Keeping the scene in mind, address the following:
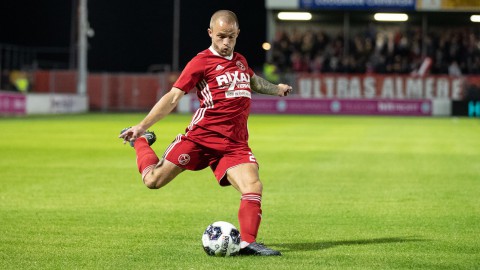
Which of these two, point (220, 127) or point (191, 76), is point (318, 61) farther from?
point (191, 76)

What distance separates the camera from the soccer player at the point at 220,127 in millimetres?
8125

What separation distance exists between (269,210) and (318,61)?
40.4 m

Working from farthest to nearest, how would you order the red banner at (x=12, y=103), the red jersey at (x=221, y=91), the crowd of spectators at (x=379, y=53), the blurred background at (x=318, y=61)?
1. the crowd of spectators at (x=379, y=53)
2. the blurred background at (x=318, y=61)
3. the red banner at (x=12, y=103)
4. the red jersey at (x=221, y=91)

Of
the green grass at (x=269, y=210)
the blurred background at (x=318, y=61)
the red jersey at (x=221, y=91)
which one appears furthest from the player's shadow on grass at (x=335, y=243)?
the blurred background at (x=318, y=61)

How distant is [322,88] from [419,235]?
41663 millimetres

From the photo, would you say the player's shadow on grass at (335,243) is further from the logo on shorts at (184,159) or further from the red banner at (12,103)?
the red banner at (12,103)

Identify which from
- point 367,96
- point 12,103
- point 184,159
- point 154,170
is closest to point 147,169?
point 154,170

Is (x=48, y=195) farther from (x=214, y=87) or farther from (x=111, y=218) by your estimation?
(x=214, y=87)

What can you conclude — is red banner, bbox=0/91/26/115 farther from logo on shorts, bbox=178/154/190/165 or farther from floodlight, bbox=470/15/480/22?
logo on shorts, bbox=178/154/190/165

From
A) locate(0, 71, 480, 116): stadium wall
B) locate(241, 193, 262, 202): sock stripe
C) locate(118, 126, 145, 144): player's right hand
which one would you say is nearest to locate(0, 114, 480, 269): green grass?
locate(241, 193, 262, 202): sock stripe

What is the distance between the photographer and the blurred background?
4962cm

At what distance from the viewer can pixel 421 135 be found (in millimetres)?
29844

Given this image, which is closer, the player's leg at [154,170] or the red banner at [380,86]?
the player's leg at [154,170]

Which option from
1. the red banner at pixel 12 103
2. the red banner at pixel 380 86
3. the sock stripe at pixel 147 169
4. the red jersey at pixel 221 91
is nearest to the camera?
the red jersey at pixel 221 91
